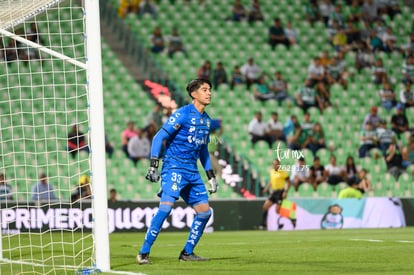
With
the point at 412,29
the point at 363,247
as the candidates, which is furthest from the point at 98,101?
the point at 412,29

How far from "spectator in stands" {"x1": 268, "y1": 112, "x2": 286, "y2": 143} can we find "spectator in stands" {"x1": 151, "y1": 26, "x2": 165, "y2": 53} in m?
4.22

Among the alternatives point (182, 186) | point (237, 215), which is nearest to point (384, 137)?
point (237, 215)

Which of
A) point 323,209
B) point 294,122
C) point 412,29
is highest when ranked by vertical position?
point 412,29

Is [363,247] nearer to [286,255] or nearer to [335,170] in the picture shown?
[286,255]

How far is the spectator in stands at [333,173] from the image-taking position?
2475 centimetres

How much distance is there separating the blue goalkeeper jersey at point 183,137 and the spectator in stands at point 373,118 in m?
16.0

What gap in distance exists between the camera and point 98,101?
10.3 meters

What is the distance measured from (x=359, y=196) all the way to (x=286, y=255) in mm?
12017

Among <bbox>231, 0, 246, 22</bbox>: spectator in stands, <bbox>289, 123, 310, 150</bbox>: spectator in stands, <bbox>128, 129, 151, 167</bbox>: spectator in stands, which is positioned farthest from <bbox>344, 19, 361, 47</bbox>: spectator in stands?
<bbox>128, 129, 151, 167</bbox>: spectator in stands

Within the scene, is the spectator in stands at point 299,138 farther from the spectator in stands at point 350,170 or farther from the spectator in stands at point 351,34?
the spectator in stands at point 351,34

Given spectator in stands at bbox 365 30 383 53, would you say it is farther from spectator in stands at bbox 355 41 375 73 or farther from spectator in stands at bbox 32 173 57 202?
spectator in stands at bbox 32 173 57 202

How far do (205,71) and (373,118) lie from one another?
4922 millimetres

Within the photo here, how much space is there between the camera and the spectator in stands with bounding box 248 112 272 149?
25.6 m

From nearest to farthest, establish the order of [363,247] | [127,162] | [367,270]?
[367,270]
[363,247]
[127,162]
